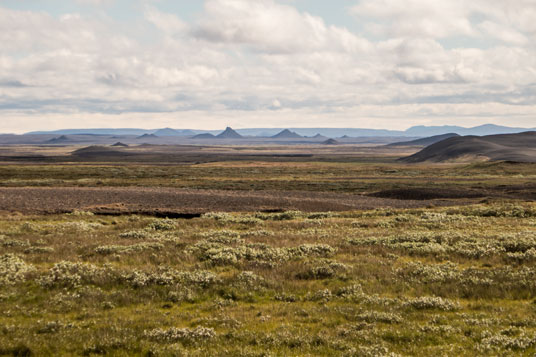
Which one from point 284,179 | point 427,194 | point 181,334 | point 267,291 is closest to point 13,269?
point 181,334

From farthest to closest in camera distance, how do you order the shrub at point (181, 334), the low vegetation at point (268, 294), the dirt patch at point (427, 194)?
the dirt patch at point (427, 194) → the shrub at point (181, 334) → the low vegetation at point (268, 294)

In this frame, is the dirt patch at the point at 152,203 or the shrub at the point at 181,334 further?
the dirt patch at the point at 152,203

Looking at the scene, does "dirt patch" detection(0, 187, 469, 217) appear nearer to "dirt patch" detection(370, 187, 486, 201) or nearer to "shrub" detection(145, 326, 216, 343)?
"dirt patch" detection(370, 187, 486, 201)

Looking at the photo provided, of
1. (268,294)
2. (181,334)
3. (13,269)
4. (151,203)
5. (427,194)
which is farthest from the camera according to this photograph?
(427,194)

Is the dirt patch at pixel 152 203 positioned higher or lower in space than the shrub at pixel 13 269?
lower

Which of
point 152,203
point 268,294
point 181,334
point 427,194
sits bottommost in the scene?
point 427,194

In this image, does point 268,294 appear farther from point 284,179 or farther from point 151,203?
point 284,179

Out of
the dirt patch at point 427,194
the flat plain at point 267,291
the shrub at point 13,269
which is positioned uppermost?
the shrub at point 13,269

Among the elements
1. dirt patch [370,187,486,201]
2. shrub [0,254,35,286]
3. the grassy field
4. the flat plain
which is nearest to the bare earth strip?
dirt patch [370,187,486,201]

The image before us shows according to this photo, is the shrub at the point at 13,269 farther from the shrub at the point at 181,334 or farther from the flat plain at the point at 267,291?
the shrub at the point at 181,334

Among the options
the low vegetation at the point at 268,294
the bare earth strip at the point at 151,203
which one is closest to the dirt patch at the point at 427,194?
the bare earth strip at the point at 151,203

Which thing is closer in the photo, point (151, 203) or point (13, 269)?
point (13, 269)

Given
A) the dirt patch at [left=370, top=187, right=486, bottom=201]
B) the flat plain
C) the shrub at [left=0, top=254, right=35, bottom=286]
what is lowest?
the dirt patch at [left=370, top=187, right=486, bottom=201]

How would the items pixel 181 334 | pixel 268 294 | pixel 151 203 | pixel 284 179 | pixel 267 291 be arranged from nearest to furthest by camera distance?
1. pixel 181 334
2. pixel 268 294
3. pixel 267 291
4. pixel 151 203
5. pixel 284 179
